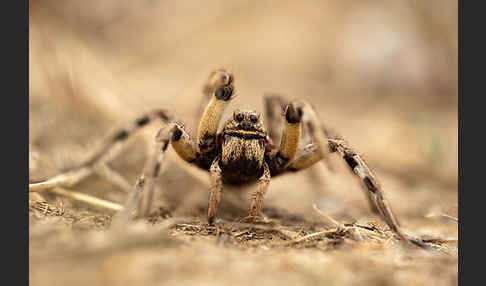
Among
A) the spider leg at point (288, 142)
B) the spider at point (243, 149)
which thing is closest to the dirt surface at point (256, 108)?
the spider at point (243, 149)

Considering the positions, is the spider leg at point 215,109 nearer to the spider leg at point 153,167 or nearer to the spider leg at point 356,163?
the spider leg at point 153,167

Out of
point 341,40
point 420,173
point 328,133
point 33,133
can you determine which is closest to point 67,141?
point 33,133

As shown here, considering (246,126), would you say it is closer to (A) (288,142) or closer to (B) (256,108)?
(A) (288,142)

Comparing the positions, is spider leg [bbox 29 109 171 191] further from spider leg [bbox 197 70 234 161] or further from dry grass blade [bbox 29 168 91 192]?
spider leg [bbox 197 70 234 161]

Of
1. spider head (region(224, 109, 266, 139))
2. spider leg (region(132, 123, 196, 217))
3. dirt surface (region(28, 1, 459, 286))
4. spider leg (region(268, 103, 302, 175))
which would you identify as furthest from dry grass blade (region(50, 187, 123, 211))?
spider leg (region(268, 103, 302, 175))

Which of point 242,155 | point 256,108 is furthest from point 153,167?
point 256,108
